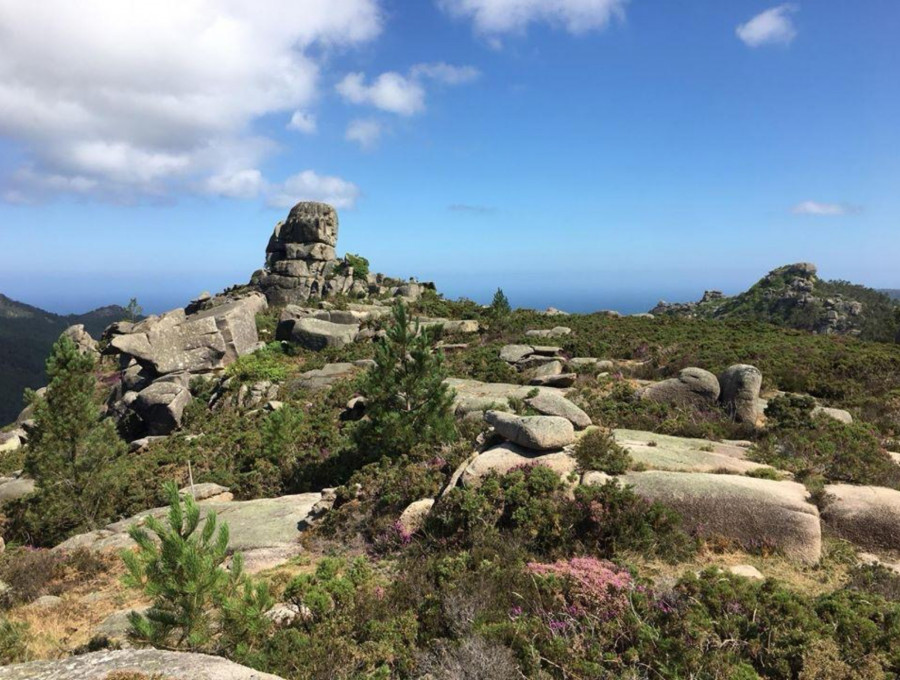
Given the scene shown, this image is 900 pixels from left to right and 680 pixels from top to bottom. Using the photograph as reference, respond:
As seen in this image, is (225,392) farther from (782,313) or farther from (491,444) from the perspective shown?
(782,313)

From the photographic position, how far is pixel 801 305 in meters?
84.6

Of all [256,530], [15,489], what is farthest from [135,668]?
[15,489]

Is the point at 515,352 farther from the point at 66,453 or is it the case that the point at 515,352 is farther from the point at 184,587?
the point at 184,587

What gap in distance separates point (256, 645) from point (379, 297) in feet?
156

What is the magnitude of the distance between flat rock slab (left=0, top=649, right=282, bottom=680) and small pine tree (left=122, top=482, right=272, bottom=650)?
46.3 inches

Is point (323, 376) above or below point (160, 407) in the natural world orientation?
above

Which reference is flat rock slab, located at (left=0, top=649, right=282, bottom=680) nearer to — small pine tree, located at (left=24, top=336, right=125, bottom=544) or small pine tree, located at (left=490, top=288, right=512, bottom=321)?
small pine tree, located at (left=24, top=336, right=125, bottom=544)

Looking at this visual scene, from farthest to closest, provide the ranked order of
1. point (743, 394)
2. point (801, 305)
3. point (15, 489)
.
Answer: point (801, 305) < point (15, 489) < point (743, 394)

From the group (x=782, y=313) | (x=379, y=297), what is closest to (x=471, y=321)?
(x=379, y=297)

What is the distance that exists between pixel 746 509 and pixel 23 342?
165 meters

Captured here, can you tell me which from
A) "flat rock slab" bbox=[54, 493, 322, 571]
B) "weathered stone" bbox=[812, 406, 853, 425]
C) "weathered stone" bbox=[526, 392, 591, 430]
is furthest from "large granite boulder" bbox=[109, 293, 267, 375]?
"weathered stone" bbox=[812, 406, 853, 425]

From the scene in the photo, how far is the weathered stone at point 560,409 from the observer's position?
49.0 ft

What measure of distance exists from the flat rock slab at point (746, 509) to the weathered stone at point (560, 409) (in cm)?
401

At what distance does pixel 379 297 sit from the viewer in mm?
53312
